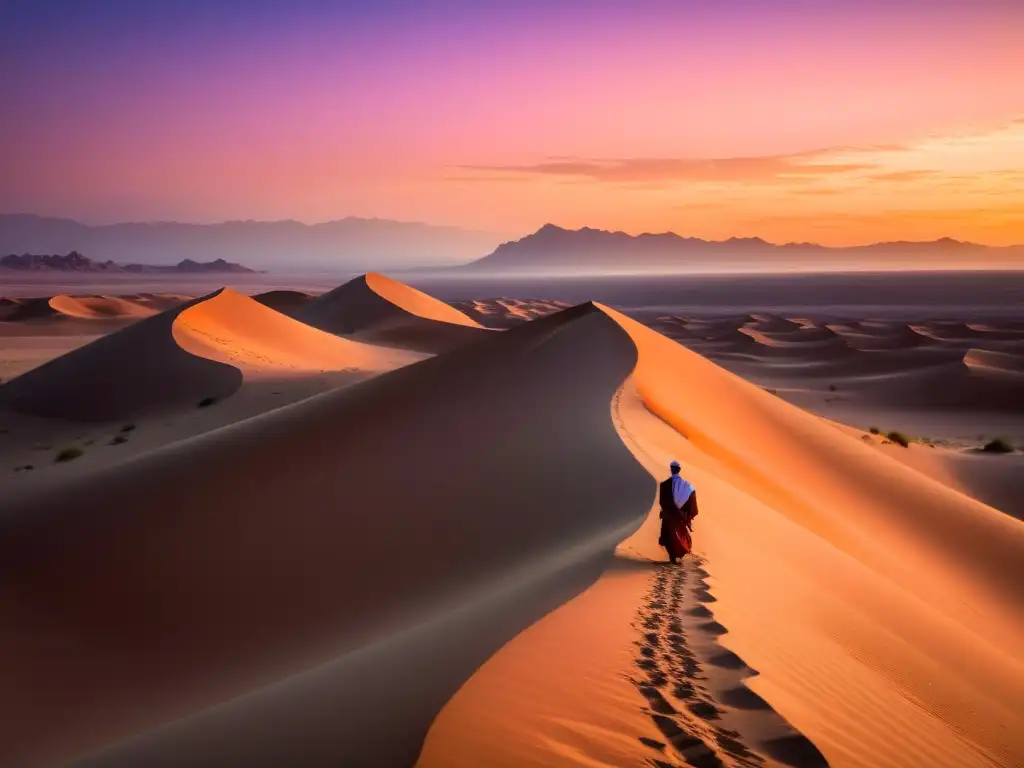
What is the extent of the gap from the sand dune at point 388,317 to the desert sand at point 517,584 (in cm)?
2877

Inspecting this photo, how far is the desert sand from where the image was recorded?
417cm

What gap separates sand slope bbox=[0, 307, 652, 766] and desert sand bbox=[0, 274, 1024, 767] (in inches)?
1.4

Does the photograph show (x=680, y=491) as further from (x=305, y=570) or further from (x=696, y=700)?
(x=305, y=570)

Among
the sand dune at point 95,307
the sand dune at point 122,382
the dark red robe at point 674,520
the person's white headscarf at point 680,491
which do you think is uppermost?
the sand dune at point 95,307

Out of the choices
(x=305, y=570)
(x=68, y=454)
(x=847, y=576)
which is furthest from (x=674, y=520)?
(x=68, y=454)

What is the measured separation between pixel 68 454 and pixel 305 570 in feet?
41.9

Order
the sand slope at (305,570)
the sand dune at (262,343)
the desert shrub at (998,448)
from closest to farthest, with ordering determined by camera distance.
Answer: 1. the sand slope at (305,570)
2. the desert shrub at (998,448)
3. the sand dune at (262,343)

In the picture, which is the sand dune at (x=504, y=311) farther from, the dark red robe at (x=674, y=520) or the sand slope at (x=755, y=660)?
the dark red robe at (x=674, y=520)

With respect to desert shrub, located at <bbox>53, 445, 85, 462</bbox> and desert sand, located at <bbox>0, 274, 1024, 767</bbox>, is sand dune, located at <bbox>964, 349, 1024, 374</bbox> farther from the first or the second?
desert shrub, located at <bbox>53, 445, 85, 462</bbox>

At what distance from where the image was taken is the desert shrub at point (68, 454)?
742 inches

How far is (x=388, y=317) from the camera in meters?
54.7

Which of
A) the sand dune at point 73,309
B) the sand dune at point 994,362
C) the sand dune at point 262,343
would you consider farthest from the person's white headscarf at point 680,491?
the sand dune at point 73,309

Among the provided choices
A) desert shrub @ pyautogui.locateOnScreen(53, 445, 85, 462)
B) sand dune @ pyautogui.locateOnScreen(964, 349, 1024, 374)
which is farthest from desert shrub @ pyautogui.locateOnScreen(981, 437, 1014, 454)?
desert shrub @ pyautogui.locateOnScreen(53, 445, 85, 462)

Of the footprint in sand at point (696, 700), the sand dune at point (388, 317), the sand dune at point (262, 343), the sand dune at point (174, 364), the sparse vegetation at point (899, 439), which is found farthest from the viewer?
the sand dune at point (388, 317)
